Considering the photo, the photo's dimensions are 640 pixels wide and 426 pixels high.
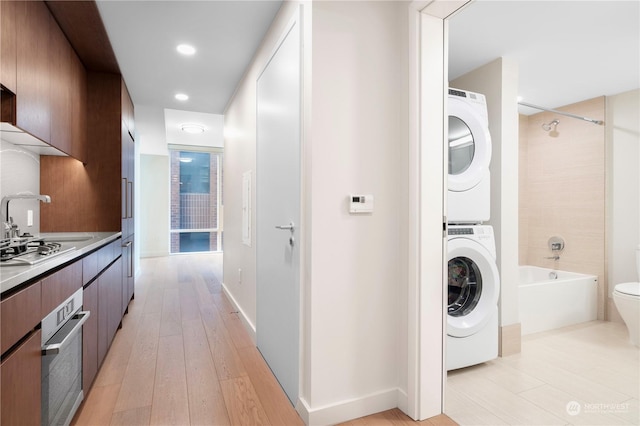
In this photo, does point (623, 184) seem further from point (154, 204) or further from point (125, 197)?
point (154, 204)

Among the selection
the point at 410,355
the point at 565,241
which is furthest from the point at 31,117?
the point at 565,241

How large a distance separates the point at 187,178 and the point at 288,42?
6.77 meters

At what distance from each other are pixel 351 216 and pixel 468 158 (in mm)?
1239

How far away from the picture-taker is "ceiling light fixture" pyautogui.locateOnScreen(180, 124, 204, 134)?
5.40 meters

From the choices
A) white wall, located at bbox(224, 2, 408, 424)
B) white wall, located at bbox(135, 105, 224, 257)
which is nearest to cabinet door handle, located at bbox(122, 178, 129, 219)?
white wall, located at bbox(224, 2, 408, 424)

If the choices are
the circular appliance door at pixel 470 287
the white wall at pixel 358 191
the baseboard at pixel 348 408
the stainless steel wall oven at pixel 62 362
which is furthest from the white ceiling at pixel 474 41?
the baseboard at pixel 348 408

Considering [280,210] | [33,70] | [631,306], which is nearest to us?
[33,70]

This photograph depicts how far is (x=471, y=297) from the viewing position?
2338mm

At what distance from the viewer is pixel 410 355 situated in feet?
5.52

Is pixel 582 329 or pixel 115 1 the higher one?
pixel 115 1

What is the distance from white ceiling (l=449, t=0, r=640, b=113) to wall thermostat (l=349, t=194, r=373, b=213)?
1.41 m

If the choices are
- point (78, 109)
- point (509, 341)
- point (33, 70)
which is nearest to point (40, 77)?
point (33, 70)

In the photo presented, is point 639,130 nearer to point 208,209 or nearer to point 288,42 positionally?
point 288,42

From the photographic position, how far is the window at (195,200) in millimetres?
7895
